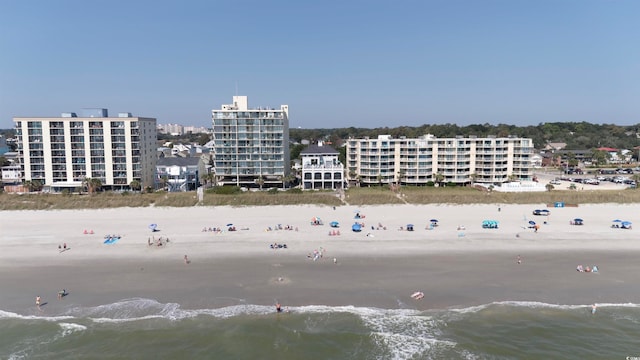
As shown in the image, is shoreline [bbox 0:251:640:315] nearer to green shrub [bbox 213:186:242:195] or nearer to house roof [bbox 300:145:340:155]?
green shrub [bbox 213:186:242:195]

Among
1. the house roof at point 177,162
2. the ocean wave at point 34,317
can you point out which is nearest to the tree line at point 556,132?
the house roof at point 177,162

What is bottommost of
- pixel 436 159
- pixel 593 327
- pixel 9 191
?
pixel 593 327

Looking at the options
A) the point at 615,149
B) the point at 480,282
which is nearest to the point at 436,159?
the point at 480,282

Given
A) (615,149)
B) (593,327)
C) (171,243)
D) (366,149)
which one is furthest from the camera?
(615,149)

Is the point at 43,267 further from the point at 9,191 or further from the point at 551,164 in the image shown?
the point at 551,164

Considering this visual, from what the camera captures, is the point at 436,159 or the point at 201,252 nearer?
the point at 201,252

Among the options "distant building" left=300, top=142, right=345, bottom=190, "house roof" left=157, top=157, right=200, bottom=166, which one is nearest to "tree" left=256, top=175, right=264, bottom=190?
"distant building" left=300, top=142, right=345, bottom=190
